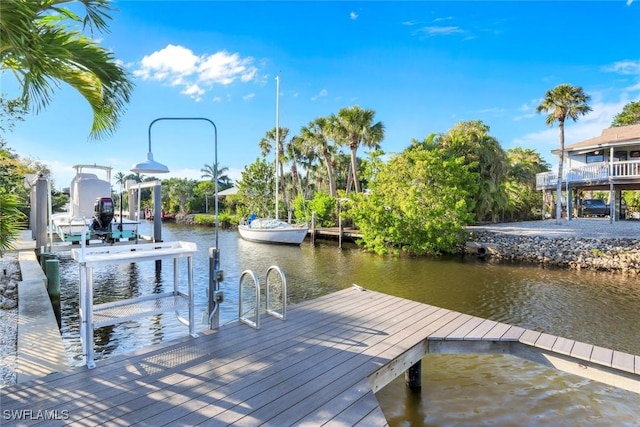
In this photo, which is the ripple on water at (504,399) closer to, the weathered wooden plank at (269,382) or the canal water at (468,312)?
the canal water at (468,312)

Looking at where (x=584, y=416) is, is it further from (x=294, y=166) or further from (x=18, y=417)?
(x=294, y=166)

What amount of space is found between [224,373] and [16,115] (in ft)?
46.4

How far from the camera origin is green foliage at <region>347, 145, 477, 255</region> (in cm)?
1595

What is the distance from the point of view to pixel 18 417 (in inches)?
101

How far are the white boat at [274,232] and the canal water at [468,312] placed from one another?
9.68ft

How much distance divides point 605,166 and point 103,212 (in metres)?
23.6

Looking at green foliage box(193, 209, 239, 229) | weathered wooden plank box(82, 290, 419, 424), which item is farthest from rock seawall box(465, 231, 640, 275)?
green foliage box(193, 209, 239, 229)

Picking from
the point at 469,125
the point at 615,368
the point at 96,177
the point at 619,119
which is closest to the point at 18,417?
the point at 615,368

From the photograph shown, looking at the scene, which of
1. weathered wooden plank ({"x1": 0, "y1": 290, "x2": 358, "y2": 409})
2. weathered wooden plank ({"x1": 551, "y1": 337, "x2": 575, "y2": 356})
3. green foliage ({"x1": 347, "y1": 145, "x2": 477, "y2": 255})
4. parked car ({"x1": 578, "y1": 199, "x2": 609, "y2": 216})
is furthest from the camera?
parked car ({"x1": 578, "y1": 199, "x2": 609, "y2": 216})

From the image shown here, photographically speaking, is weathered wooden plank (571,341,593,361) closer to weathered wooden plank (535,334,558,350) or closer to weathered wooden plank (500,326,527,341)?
weathered wooden plank (535,334,558,350)

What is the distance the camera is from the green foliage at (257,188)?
104 feet

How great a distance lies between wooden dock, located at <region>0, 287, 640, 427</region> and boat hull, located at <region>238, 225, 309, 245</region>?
1585 centimetres

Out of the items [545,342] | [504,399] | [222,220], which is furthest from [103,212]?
[222,220]

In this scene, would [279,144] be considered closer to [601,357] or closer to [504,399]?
[504,399]
